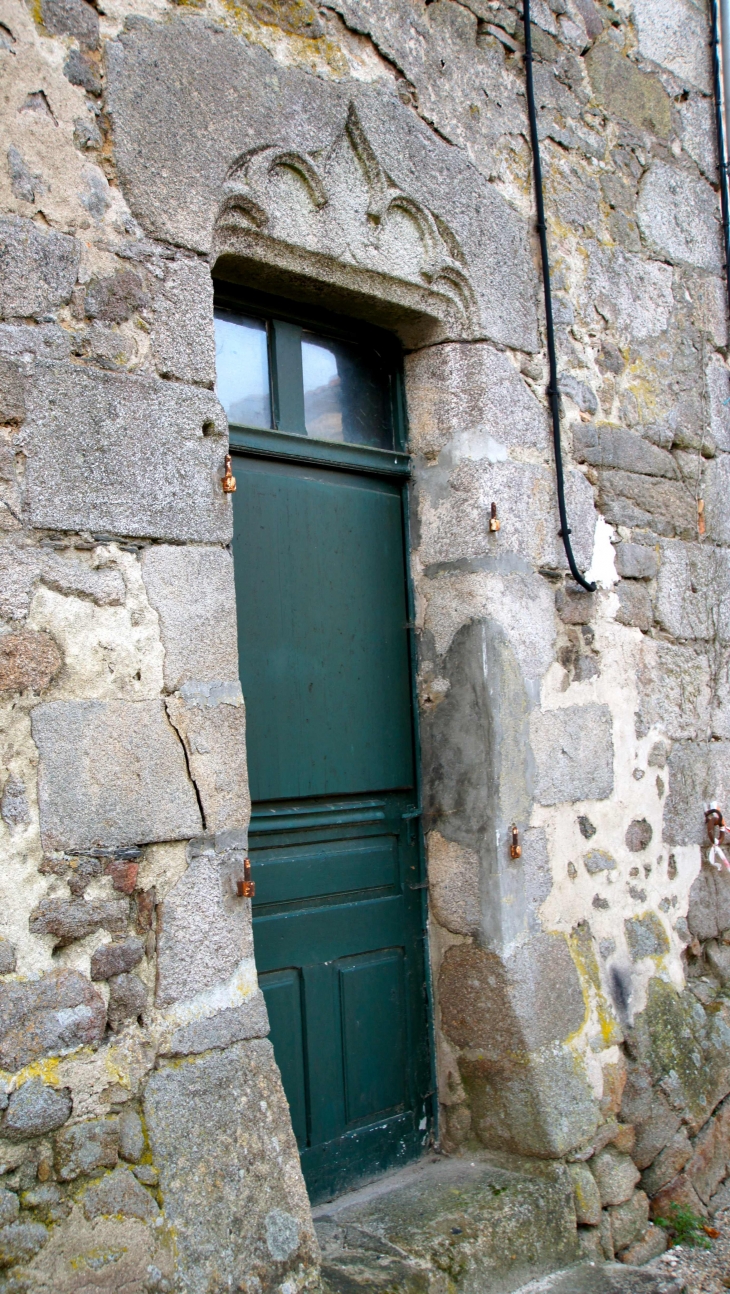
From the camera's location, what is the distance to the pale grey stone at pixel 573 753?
3.31 meters

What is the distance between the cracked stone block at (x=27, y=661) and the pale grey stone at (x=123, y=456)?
0.81 ft

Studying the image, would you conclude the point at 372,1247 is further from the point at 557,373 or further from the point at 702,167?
the point at 702,167

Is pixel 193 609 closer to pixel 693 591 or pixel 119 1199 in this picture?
pixel 119 1199

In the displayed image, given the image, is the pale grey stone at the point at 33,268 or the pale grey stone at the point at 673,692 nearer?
the pale grey stone at the point at 33,268

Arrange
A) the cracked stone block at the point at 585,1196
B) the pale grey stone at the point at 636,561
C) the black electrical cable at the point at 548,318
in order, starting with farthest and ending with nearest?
the pale grey stone at the point at 636,561 → the black electrical cable at the point at 548,318 → the cracked stone block at the point at 585,1196

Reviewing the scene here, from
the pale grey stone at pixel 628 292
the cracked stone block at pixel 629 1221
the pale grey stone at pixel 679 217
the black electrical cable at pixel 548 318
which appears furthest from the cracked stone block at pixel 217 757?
the pale grey stone at pixel 679 217

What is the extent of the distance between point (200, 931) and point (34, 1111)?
496 millimetres

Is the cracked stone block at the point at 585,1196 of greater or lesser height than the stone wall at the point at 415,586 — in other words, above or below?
below

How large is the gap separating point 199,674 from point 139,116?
1331mm

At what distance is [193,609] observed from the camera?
2.52 meters

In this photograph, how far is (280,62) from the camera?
2883mm

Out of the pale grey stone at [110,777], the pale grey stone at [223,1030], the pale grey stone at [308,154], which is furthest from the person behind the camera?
the pale grey stone at [308,154]

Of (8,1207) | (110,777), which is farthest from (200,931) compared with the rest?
(8,1207)

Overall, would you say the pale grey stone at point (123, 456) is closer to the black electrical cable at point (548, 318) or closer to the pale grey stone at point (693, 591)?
the black electrical cable at point (548, 318)
